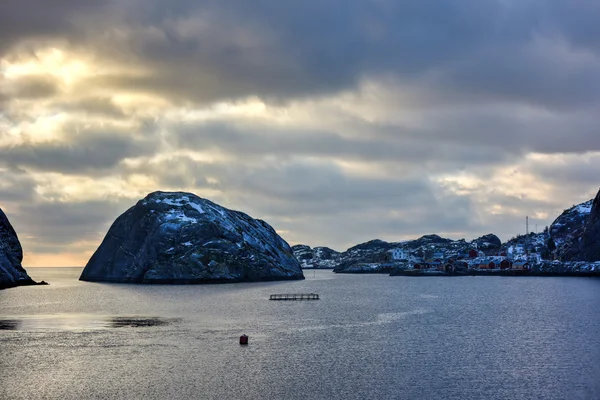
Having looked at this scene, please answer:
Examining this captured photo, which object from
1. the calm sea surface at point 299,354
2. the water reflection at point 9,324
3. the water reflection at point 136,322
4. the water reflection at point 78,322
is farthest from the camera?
the water reflection at point 136,322

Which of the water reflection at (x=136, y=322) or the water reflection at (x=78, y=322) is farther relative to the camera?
the water reflection at (x=136, y=322)

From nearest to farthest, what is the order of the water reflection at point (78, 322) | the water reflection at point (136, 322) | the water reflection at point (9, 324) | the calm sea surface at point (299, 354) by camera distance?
the calm sea surface at point (299, 354) → the water reflection at point (9, 324) → the water reflection at point (78, 322) → the water reflection at point (136, 322)

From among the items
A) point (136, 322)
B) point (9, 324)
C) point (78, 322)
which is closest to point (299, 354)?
point (136, 322)

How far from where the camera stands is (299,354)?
91.9 m

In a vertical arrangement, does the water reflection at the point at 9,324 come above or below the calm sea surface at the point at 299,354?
above

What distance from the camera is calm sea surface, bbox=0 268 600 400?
230ft

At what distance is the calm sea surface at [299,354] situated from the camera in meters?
70.2

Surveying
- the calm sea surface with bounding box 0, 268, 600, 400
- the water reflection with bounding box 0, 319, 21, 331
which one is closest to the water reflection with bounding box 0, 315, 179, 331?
the water reflection with bounding box 0, 319, 21, 331

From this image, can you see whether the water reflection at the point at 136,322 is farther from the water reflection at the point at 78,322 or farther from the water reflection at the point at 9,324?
the water reflection at the point at 9,324

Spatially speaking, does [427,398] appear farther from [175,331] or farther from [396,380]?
[175,331]

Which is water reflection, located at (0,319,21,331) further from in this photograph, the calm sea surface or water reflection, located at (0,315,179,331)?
the calm sea surface

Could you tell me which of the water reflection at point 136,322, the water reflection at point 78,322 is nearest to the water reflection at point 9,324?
the water reflection at point 78,322

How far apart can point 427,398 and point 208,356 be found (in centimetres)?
3363

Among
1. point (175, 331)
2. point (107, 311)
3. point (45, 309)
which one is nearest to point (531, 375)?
point (175, 331)
